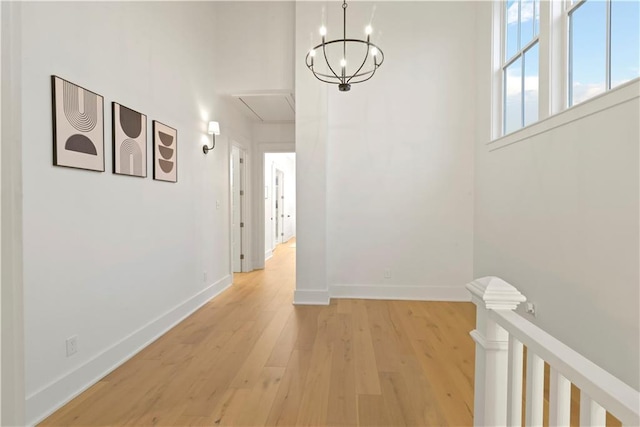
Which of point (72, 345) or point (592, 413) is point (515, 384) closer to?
point (592, 413)

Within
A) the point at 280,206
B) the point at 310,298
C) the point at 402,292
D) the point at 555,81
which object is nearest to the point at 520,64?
the point at 555,81

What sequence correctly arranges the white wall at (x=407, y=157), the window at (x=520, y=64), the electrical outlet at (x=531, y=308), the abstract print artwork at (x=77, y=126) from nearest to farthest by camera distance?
the abstract print artwork at (x=77, y=126) → the electrical outlet at (x=531, y=308) → the window at (x=520, y=64) → the white wall at (x=407, y=157)

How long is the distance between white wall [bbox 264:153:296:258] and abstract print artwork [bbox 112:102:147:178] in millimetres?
4500

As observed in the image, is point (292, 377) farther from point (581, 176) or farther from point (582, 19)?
point (582, 19)

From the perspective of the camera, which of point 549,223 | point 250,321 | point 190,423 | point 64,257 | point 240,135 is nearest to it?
point 190,423

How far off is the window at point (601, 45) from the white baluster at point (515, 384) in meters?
1.97

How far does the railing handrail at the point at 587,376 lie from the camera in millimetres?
652

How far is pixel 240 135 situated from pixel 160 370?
3.84m

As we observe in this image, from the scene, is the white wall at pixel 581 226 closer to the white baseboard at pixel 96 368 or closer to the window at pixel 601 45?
the window at pixel 601 45

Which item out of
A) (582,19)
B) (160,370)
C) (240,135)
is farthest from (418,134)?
(160,370)

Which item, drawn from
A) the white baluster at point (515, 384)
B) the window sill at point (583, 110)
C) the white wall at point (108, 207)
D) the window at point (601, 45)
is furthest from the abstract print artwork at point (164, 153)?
the window at point (601, 45)

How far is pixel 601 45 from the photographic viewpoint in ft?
7.65

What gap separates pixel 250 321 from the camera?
3584mm

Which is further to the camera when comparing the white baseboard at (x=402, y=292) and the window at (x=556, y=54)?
the white baseboard at (x=402, y=292)
